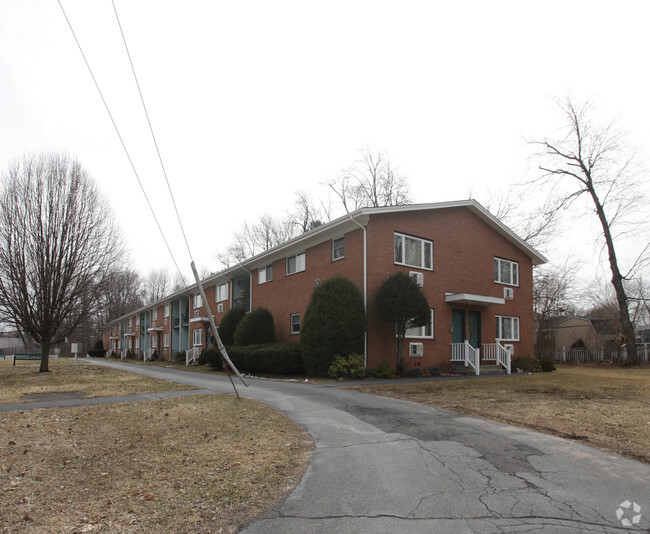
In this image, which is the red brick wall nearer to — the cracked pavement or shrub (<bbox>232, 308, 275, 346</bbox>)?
shrub (<bbox>232, 308, 275, 346</bbox>)

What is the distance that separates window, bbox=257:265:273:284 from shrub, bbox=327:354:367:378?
364 inches

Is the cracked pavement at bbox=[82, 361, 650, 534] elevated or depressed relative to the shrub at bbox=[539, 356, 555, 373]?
elevated

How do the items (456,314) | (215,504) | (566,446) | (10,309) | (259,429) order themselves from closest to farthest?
(215,504), (566,446), (259,429), (10,309), (456,314)

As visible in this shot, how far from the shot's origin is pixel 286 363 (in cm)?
1856

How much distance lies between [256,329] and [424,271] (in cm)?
838

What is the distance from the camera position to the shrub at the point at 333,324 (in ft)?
55.4

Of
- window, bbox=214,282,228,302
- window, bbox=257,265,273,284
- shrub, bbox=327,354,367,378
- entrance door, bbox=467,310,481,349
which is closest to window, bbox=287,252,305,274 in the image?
window, bbox=257,265,273,284

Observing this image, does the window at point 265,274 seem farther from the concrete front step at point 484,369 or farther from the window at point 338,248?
the concrete front step at point 484,369

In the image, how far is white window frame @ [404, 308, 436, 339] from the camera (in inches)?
741

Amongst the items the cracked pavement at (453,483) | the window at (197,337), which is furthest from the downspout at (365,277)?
the window at (197,337)

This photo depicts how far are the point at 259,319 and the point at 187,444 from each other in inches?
656

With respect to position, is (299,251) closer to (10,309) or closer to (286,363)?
(286,363)

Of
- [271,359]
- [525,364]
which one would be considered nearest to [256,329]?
[271,359]

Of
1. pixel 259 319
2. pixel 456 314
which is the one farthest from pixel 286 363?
pixel 456 314
